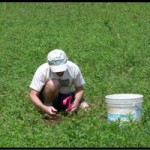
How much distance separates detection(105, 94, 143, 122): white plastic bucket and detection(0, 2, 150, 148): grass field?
0.48 ft

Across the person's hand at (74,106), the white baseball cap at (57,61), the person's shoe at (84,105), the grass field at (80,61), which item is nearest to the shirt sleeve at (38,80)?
the white baseball cap at (57,61)

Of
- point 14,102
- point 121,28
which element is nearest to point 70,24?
point 121,28

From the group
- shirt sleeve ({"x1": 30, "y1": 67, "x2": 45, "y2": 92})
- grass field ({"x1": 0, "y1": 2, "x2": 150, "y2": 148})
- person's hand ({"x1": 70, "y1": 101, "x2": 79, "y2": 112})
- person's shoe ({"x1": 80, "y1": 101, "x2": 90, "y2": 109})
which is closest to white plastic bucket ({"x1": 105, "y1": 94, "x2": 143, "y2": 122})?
grass field ({"x1": 0, "y1": 2, "x2": 150, "y2": 148})

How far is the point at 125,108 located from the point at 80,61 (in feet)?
15.7

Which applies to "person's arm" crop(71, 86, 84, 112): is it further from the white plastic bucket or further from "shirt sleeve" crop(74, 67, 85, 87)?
the white plastic bucket

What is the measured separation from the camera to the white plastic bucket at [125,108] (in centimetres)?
646

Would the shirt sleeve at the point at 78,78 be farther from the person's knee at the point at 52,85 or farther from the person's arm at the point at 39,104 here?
→ the person's arm at the point at 39,104

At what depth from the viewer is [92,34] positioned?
1431cm

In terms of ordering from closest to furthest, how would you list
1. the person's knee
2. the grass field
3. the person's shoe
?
the grass field < the person's knee < the person's shoe

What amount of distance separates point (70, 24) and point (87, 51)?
4.36 metres

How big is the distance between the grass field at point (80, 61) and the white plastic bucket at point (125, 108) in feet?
0.48

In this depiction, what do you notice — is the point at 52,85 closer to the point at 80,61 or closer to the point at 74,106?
the point at 74,106

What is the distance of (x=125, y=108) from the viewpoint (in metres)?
6.49

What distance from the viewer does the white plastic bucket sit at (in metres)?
6.46
